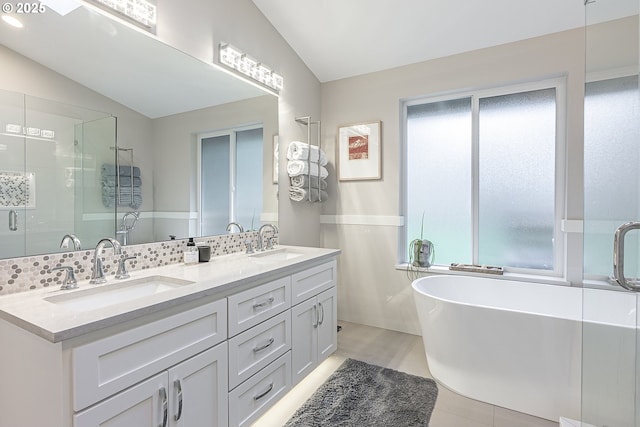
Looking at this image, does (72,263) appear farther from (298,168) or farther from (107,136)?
(298,168)

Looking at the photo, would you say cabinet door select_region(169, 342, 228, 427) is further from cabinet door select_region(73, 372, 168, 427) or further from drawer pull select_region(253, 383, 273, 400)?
drawer pull select_region(253, 383, 273, 400)

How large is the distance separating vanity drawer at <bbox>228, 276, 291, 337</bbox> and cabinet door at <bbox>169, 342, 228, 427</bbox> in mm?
121

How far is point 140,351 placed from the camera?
1089mm

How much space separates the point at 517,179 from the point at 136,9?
285 cm

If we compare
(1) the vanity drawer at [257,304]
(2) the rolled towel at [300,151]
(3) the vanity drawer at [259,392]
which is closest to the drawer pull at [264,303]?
(1) the vanity drawer at [257,304]

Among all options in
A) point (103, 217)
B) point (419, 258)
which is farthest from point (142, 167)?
point (419, 258)

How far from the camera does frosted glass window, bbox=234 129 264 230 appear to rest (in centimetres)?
227

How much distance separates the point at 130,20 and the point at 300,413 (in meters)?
2.24

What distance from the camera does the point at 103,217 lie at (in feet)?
4.93

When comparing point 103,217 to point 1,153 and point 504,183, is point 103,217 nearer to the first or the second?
point 1,153

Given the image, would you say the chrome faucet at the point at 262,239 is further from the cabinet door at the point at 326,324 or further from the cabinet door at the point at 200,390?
the cabinet door at the point at 200,390

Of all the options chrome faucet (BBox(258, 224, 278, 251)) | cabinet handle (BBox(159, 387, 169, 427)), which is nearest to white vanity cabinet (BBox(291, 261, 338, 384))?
chrome faucet (BBox(258, 224, 278, 251))
